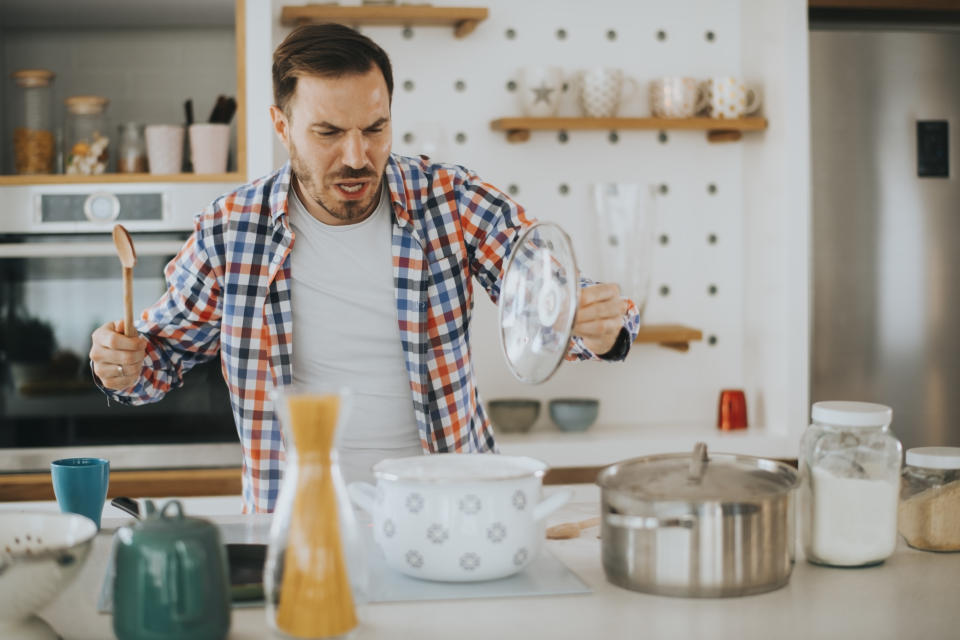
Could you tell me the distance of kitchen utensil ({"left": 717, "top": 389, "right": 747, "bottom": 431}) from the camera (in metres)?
3.01

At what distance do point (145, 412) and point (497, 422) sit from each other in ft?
3.04

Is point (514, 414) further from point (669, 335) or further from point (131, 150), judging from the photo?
point (131, 150)

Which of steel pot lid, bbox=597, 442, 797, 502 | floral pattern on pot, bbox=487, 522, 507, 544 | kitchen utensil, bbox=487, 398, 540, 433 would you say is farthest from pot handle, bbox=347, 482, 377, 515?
kitchen utensil, bbox=487, 398, 540, 433

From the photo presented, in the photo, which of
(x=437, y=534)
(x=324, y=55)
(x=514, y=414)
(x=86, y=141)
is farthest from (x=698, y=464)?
(x=86, y=141)

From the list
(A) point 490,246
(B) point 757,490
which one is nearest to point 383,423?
(A) point 490,246

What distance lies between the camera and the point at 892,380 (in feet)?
10.1

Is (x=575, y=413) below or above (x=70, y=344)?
below

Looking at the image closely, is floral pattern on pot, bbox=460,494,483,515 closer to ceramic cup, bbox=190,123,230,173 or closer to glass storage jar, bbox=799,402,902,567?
glass storage jar, bbox=799,402,902,567

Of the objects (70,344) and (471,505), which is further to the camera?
(70,344)

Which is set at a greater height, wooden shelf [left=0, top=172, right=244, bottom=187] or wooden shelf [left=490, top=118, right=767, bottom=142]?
wooden shelf [left=490, top=118, right=767, bottom=142]

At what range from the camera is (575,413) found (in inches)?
115

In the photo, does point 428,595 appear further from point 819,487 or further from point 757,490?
point 819,487

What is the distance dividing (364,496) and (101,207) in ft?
5.43

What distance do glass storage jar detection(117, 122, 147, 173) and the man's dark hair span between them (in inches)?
40.2
